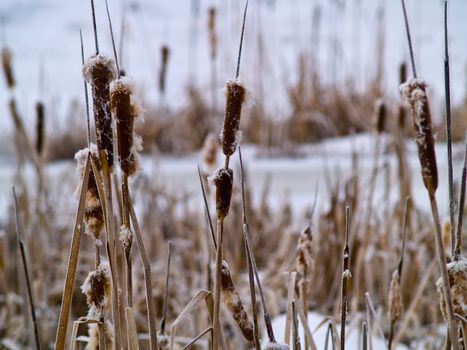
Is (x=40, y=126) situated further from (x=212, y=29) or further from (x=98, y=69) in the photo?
(x=98, y=69)

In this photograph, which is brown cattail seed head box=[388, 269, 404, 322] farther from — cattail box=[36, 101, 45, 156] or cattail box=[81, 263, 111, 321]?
cattail box=[36, 101, 45, 156]

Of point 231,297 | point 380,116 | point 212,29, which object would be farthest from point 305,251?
point 212,29

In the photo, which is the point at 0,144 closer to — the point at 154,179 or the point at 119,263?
the point at 154,179

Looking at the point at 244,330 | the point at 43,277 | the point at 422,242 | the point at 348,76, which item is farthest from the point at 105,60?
the point at 348,76

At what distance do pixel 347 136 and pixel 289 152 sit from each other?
1.89 ft

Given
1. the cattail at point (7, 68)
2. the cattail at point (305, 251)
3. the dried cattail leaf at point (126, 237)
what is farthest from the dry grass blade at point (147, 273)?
the cattail at point (7, 68)

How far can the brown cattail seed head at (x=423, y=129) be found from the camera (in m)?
0.32

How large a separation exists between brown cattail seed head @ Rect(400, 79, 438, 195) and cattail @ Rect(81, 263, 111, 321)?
0.22 metres

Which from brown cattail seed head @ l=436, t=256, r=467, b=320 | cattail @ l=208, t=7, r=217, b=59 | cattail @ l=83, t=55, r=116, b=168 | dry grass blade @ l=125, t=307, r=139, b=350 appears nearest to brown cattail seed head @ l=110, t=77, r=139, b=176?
cattail @ l=83, t=55, r=116, b=168

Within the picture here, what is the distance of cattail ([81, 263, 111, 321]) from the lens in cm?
37

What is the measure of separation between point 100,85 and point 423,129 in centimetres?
19

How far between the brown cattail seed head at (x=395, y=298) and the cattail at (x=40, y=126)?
1.75 ft

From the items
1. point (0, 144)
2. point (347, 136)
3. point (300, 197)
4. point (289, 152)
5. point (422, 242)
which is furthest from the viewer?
point (0, 144)

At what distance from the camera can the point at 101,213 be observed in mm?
389
